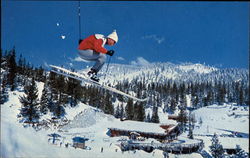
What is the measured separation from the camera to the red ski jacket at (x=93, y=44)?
507 centimetres

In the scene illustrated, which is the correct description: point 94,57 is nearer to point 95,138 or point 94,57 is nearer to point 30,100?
point 30,100

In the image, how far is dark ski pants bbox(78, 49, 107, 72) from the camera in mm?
5179

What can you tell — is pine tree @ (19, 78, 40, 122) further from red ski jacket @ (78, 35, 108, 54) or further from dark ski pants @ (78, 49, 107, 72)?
red ski jacket @ (78, 35, 108, 54)

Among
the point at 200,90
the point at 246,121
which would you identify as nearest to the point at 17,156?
the point at 246,121

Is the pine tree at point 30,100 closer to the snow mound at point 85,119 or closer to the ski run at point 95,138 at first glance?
the ski run at point 95,138

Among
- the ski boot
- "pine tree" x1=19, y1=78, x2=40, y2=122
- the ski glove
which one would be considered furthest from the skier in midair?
"pine tree" x1=19, y1=78, x2=40, y2=122

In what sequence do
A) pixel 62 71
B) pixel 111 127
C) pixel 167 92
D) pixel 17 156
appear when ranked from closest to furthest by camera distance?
pixel 17 156 → pixel 62 71 → pixel 111 127 → pixel 167 92

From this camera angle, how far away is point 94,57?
5.39 m

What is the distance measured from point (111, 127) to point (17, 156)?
107 feet

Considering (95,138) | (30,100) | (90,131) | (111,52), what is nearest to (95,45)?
(111,52)

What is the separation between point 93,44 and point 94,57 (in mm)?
393

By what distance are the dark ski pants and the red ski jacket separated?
11 cm

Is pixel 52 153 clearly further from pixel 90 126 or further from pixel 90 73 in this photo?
pixel 90 126

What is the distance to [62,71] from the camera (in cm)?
696
